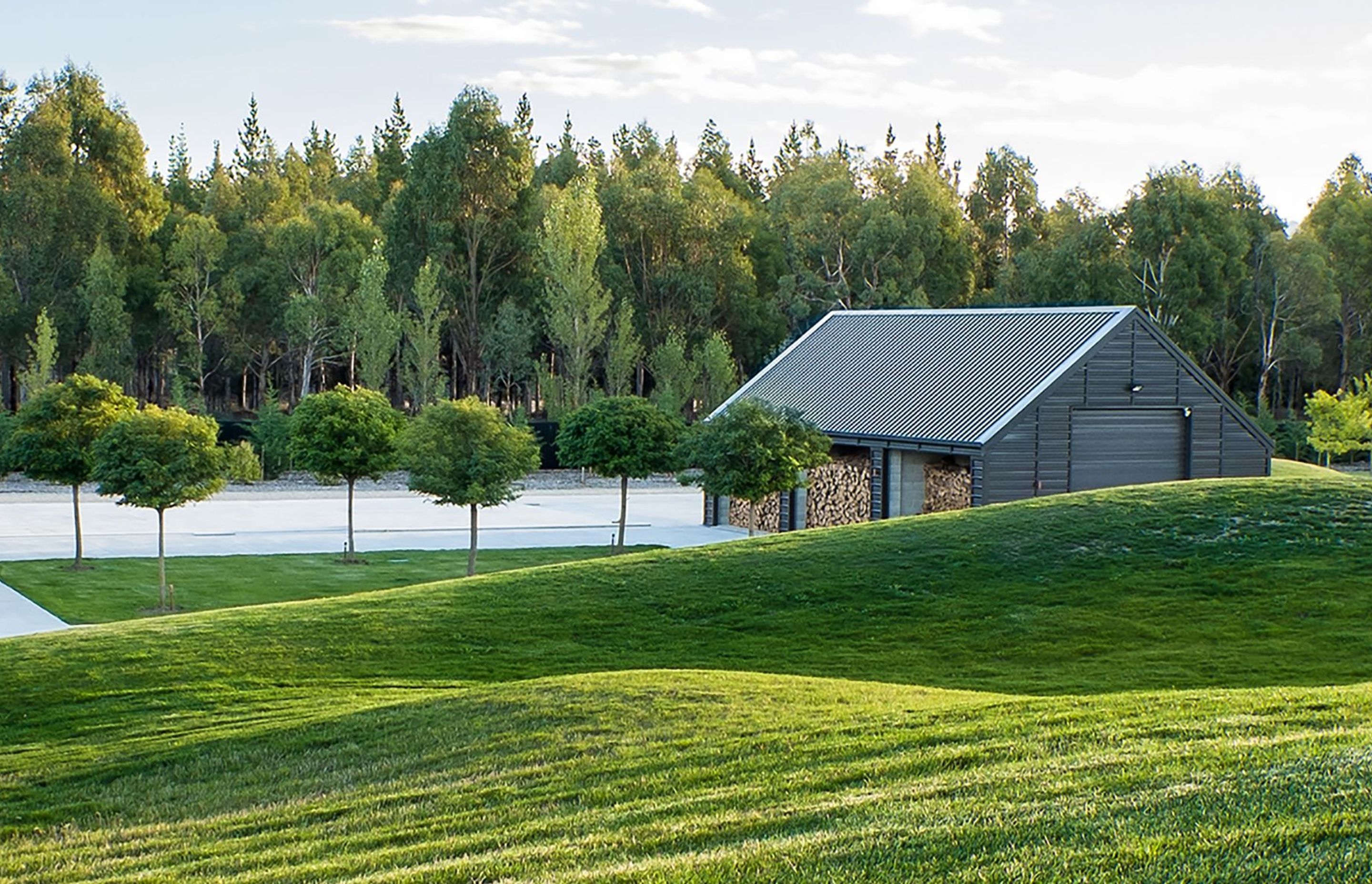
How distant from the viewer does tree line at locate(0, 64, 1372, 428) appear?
66438 mm

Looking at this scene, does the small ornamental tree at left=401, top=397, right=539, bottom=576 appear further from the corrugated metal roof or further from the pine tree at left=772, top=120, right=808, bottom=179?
the pine tree at left=772, top=120, right=808, bottom=179

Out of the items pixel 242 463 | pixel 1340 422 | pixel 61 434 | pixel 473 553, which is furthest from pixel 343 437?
pixel 1340 422

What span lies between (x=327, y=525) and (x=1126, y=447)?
20607 millimetres

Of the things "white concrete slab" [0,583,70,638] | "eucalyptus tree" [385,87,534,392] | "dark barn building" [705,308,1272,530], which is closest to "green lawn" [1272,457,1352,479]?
"dark barn building" [705,308,1272,530]

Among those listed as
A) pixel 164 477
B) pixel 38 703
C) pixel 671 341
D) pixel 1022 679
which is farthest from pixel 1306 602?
pixel 671 341

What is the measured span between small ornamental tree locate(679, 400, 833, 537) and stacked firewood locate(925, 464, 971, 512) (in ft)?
13.0

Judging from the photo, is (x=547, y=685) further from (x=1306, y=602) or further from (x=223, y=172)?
(x=223, y=172)

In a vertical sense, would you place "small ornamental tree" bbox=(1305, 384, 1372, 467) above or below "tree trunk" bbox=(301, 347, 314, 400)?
below

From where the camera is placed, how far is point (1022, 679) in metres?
15.8

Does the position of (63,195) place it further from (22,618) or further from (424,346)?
(22,618)

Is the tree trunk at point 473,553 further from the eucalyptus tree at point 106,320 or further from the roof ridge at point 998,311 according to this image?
the eucalyptus tree at point 106,320

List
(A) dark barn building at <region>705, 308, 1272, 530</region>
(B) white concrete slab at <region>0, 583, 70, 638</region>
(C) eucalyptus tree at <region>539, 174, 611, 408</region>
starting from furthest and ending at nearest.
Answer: (C) eucalyptus tree at <region>539, 174, 611, 408</region>, (A) dark barn building at <region>705, 308, 1272, 530</region>, (B) white concrete slab at <region>0, 583, 70, 638</region>

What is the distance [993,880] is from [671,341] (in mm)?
59727

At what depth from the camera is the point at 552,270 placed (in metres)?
63.0
